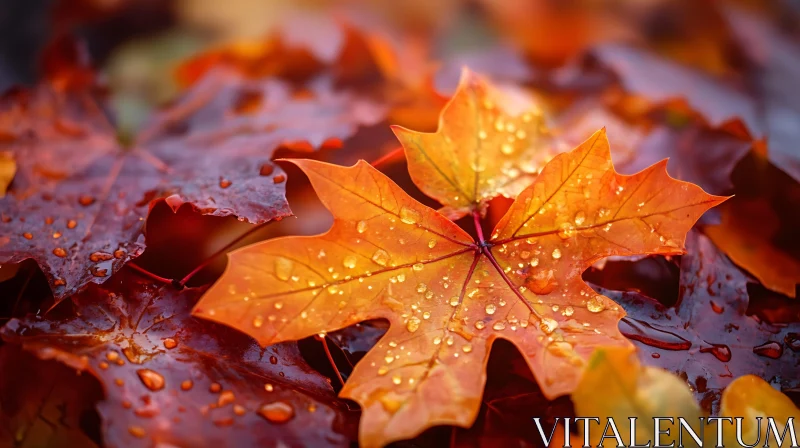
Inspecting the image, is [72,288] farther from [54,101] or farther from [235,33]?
[235,33]

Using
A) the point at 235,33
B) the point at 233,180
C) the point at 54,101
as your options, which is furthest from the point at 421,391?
the point at 235,33

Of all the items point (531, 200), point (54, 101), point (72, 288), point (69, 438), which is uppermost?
point (531, 200)

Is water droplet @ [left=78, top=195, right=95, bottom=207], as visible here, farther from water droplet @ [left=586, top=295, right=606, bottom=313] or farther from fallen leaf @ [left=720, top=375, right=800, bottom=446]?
fallen leaf @ [left=720, top=375, right=800, bottom=446]

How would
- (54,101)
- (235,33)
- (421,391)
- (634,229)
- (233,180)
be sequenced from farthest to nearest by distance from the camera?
1. (235,33)
2. (54,101)
3. (233,180)
4. (634,229)
5. (421,391)

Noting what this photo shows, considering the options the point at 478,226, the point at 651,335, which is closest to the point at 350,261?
the point at 478,226

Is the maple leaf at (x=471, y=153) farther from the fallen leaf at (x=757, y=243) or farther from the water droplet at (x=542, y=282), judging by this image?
the fallen leaf at (x=757, y=243)

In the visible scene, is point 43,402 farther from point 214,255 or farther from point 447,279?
point 447,279
